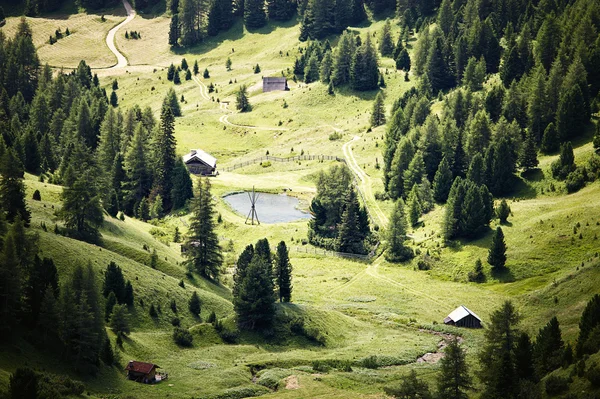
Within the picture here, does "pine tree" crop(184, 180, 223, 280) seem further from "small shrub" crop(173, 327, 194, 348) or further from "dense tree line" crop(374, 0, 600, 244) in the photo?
"dense tree line" crop(374, 0, 600, 244)

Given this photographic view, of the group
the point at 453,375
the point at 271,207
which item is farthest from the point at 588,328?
the point at 271,207

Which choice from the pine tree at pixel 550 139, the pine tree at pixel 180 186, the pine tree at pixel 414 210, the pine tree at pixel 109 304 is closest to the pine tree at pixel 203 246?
the pine tree at pixel 109 304

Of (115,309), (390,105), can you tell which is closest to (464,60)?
(390,105)

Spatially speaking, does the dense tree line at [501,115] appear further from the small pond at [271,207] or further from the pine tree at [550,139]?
the small pond at [271,207]

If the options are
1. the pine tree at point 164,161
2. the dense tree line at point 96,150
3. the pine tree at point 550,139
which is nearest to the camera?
the dense tree line at point 96,150

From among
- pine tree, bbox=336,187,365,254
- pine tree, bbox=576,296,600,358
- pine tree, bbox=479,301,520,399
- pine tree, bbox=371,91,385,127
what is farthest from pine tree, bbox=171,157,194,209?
pine tree, bbox=576,296,600,358
